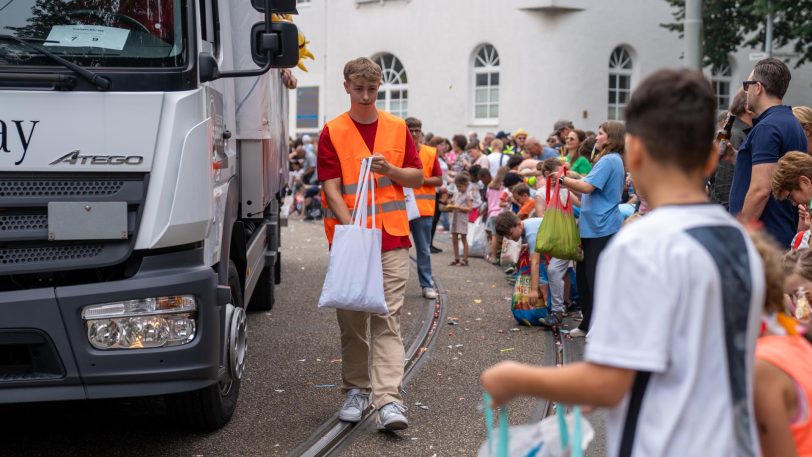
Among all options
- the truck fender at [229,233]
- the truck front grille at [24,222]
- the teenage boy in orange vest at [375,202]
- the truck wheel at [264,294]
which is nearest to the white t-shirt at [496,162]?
the truck wheel at [264,294]

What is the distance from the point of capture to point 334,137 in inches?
230

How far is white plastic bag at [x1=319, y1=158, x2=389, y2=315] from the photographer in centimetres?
545

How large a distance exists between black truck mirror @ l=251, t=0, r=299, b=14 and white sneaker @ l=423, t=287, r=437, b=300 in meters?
6.00

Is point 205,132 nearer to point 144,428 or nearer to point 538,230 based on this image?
point 144,428

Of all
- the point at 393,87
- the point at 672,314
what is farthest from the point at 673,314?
the point at 393,87

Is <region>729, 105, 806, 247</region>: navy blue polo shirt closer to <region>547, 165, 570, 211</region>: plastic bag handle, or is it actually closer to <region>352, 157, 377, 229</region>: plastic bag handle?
<region>352, 157, 377, 229</region>: plastic bag handle

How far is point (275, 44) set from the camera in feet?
16.8

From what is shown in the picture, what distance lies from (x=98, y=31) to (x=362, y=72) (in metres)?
1.51

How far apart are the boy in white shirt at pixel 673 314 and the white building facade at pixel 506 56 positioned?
27.1m

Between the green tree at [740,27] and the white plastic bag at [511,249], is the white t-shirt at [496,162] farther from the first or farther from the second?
the green tree at [740,27]

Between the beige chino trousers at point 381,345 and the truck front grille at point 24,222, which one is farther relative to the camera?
the beige chino trousers at point 381,345

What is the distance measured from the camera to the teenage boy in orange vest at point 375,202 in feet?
18.8

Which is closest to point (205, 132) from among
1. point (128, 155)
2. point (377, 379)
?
point (128, 155)

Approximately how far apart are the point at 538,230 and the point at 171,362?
15.4 ft
